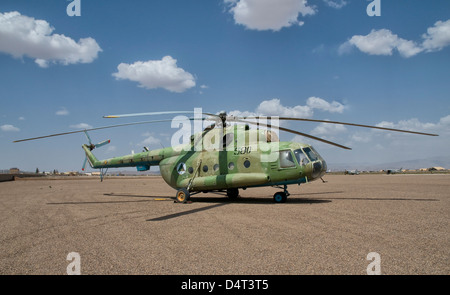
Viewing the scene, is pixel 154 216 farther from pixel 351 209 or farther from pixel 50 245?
pixel 351 209

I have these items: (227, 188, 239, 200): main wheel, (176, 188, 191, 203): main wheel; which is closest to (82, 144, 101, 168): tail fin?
(176, 188, 191, 203): main wheel

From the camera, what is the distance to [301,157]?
48.2 ft

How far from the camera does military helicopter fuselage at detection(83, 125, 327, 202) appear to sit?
1476cm

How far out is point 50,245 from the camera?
22.5 ft

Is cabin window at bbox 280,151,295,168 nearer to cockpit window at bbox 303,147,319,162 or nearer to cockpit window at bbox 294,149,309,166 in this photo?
cockpit window at bbox 294,149,309,166

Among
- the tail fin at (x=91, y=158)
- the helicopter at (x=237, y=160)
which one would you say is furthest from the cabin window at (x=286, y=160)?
the tail fin at (x=91, y=158)

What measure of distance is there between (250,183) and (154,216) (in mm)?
5803

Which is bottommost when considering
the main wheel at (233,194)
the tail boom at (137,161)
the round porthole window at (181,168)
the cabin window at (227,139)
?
the main wheel at (233,194)

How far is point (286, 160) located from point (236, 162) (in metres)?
2.79

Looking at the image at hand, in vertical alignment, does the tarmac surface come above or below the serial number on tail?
below

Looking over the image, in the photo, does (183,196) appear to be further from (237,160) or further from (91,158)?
(91,158)

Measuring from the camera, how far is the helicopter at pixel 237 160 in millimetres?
14672

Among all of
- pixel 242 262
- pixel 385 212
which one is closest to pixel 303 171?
pixel 385 212

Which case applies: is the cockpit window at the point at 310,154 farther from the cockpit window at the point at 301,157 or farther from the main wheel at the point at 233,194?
the main wheel at the point at 233,194
